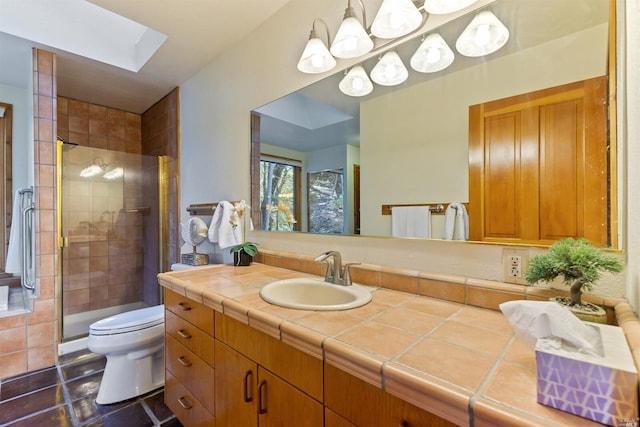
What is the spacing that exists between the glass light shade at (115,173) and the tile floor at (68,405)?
1.65 m

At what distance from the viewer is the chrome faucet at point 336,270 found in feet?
4.04

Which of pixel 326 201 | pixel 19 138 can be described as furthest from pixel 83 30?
pixel 326 201

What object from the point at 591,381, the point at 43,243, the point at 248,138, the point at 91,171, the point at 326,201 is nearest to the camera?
the point at 591,381

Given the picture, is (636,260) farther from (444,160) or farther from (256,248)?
(256,248)

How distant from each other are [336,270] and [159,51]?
82.0 inches

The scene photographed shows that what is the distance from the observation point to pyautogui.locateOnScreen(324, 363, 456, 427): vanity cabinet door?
1.91ft

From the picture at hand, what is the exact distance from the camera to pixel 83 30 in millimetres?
2074

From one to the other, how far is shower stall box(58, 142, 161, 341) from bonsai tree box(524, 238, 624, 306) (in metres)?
3.04

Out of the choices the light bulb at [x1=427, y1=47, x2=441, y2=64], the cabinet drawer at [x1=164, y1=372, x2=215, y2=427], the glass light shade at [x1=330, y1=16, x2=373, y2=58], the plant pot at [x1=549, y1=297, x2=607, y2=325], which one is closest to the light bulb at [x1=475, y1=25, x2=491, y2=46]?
the light bulb at [x1=427, y1=47, x2=441, y2=64]

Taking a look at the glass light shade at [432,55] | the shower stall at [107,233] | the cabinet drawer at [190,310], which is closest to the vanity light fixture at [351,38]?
the glass light shade at [432,55]

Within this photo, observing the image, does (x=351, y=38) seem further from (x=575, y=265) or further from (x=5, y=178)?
(x=5, y=178)

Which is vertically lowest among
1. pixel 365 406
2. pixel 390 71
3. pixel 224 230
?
pixel 365 406

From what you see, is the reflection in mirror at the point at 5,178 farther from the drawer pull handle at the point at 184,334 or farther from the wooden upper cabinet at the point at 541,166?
the wooden upper cabinet at the point at 541,166

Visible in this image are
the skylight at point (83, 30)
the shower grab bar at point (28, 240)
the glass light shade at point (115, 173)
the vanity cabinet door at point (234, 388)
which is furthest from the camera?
the glass light shade at point (115, 173)
